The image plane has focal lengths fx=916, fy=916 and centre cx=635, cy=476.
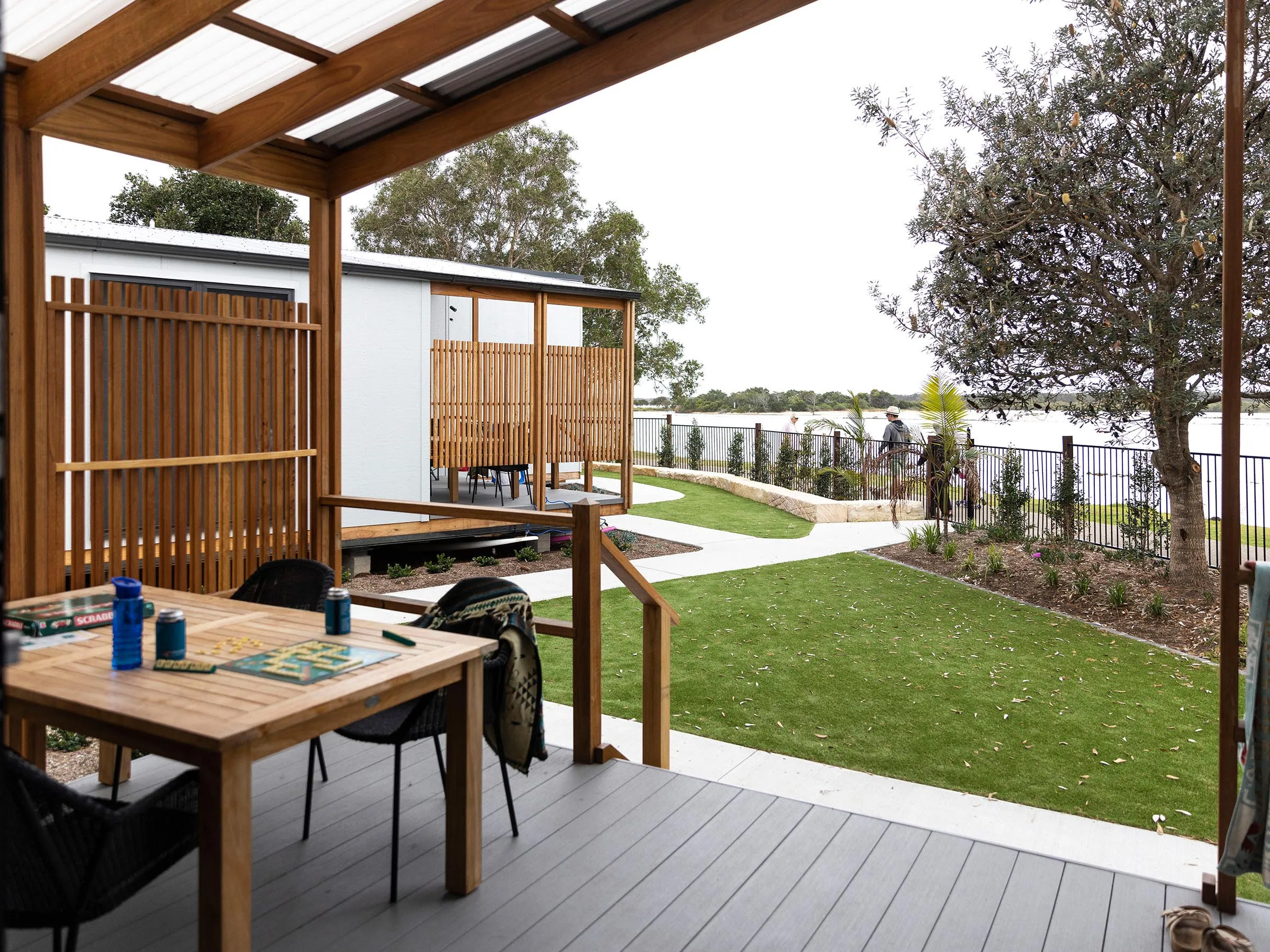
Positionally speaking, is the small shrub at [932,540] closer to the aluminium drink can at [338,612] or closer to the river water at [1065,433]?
the river water at [1065,433]

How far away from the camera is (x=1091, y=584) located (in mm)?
9430

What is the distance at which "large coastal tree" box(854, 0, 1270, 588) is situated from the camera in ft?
26.3

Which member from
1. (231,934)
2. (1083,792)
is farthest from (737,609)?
(231,934)

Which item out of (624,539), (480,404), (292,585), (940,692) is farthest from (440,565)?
(292,585)

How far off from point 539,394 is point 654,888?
8.67 metres

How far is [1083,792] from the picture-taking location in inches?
193

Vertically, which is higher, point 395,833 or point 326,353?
point 326,353

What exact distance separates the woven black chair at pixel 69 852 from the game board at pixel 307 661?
0.38 m

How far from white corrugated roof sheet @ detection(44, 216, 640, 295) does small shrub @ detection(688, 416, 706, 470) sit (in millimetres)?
9644

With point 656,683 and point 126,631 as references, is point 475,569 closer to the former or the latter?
point 656,683

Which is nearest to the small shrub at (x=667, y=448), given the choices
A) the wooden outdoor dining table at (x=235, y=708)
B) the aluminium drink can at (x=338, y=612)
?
the wooden outdoor dining table at (x=235, y=708)

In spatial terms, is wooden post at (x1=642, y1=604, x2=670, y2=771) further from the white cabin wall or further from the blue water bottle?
the white cabin wall

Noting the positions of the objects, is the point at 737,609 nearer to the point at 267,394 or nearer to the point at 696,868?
the point at 267,394

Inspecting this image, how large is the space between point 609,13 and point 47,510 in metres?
3.11
